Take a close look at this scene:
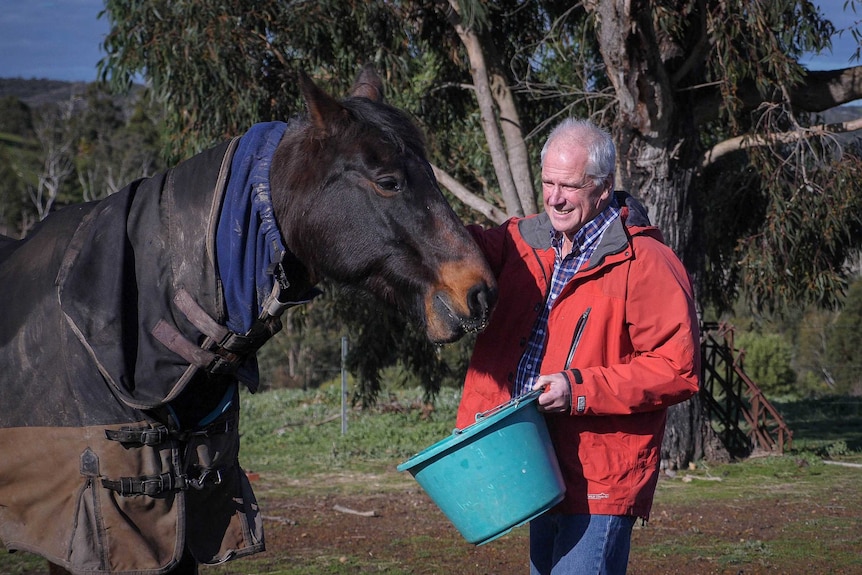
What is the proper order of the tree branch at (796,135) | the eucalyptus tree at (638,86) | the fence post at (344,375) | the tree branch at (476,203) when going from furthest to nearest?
the fence post at (344,375) → the tree branch at (476,203) → the tree branch at (796,135) → the eucalyptus tree at (638,86)

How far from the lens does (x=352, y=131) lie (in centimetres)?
248

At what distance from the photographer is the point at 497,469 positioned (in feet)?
8.18

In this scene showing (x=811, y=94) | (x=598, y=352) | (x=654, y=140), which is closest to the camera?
(x=598, y=352)

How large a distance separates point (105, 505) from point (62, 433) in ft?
0.78

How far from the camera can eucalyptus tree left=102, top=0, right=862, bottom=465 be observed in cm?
932

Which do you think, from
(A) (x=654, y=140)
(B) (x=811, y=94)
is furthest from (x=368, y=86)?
(B) (x=811, y=94)

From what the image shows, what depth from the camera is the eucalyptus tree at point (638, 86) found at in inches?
367

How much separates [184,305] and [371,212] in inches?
22.4

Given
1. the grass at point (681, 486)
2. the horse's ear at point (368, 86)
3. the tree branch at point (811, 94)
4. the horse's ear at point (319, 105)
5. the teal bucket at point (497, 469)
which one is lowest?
the grass at point (681, 486)

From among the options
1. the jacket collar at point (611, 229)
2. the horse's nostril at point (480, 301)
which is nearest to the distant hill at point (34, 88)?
the jacket collar at point (611, 229)

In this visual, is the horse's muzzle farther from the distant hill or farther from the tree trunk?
the distant hill

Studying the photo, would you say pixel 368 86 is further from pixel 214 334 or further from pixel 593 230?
pixel 214 334

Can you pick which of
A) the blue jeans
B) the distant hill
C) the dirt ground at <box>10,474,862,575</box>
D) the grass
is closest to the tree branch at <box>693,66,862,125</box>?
the grass

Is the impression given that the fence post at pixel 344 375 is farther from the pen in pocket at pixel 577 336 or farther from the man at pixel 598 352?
the pen in pocket at pixel 577 336
